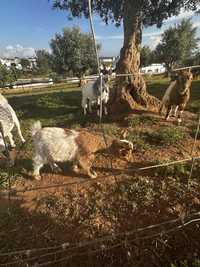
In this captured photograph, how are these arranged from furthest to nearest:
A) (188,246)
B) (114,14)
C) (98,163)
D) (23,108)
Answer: (23,108), (114,14), (98,163), (188,246)

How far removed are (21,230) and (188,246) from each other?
278cm

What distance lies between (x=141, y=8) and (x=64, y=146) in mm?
6462

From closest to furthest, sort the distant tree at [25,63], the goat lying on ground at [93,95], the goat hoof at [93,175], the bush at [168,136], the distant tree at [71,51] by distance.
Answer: the goat hoof at [93,175], the bush at [168,136], the goat lying on ground at [93,95], the distant tree at [71,51], the distant tree at [25,63]

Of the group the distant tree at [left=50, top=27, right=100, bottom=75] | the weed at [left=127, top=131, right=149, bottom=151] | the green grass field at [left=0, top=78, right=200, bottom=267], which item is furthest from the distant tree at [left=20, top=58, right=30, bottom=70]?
the green grass field at [left=0, top=78, right=200, bottom=267]

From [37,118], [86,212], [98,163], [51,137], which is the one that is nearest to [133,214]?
[86,212]

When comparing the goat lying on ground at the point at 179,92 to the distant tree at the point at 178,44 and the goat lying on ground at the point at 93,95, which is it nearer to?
the goat lying on ground at the point at 93,95

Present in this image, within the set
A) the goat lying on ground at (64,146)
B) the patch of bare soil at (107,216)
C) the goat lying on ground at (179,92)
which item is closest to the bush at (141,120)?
the goat lying on ground at (179,92)

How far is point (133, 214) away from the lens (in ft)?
14.6

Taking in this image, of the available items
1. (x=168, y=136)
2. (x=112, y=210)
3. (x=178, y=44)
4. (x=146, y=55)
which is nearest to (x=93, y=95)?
(x=168, y=136)

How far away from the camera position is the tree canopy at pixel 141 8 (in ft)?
30.6

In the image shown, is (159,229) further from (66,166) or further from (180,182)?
(66,166)

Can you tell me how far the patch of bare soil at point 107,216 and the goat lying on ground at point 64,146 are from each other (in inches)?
A: 14.9

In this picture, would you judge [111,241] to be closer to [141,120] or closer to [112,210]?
[112,210]

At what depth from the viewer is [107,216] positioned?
4.46 m
